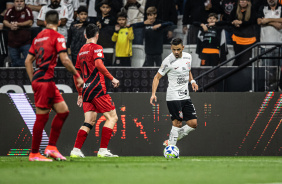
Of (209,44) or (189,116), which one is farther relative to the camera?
(209,44)

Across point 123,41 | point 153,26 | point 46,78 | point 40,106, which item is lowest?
point 40,106

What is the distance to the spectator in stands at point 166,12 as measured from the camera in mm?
14492

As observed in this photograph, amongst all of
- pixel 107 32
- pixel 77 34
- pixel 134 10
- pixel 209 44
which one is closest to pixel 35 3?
pixel 77 34

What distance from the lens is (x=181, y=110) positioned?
10609 millimetres

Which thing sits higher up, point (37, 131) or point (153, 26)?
point (153, 26)

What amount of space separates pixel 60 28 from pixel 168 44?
3030 mm

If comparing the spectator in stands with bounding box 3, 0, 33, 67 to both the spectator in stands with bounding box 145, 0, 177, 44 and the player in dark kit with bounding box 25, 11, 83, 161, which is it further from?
the player in dark kit with bounding box 25, 11, 83, 161

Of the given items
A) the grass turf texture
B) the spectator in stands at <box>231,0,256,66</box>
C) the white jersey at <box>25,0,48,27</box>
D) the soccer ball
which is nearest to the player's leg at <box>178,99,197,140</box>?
the soccer ball

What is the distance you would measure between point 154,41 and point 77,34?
2.05m

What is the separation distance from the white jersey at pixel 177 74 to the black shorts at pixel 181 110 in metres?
0.10

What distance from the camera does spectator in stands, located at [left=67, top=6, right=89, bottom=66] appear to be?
14.3m

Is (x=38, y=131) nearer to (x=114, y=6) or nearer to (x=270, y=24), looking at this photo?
(x=114, y=6)

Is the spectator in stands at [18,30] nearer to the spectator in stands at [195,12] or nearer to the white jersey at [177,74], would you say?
the spectator in stands at [195,12]

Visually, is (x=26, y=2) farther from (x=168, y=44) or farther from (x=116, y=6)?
(x=168, y=44)
